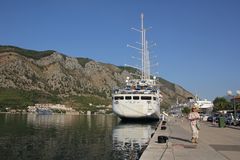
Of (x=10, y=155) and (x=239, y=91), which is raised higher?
(x=239, y=91)

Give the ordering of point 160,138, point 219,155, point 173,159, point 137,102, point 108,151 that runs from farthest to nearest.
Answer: point 137,102
point 108,151
point 160,138
point 219,155
point 173,159

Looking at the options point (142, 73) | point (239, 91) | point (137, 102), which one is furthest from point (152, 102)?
point (239, 91)

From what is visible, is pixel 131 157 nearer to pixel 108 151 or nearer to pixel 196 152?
pixel 108 151

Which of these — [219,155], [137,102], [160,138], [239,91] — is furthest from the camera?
[137,102]

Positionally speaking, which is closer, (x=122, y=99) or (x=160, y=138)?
(x=160, y=138)

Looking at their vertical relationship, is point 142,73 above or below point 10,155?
above

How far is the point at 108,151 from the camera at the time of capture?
103ft

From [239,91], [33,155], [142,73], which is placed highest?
[142,73]

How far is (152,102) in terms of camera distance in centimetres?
9925

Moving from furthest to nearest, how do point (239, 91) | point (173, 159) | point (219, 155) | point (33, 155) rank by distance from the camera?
point (239, 91) < point (33, 155) < point (219, 155) < point (173, 159)

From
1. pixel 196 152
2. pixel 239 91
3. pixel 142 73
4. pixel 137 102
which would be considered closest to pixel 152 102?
pixel 137 102

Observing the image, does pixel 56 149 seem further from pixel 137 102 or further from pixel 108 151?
pixel 137 102

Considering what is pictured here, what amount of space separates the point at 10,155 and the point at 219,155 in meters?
16.1

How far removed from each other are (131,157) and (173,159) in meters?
9.70
